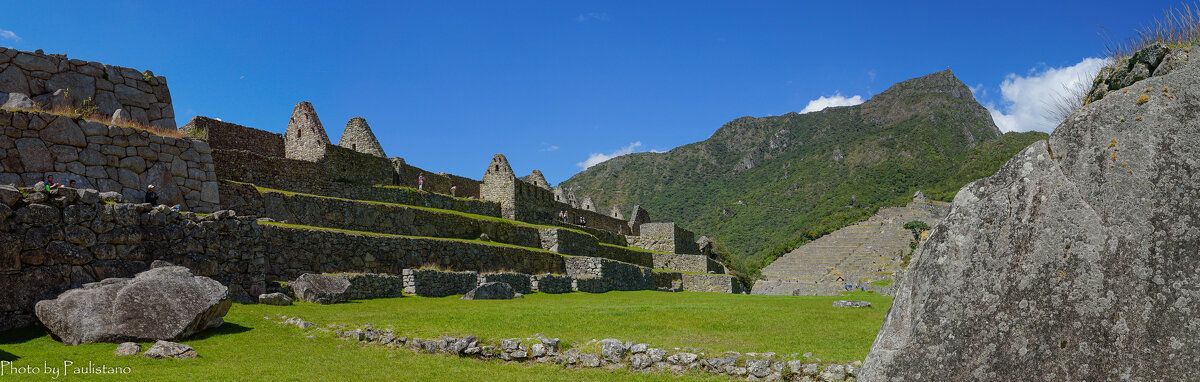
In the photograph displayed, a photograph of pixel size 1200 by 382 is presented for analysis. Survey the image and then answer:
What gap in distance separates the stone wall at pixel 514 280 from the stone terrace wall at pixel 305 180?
753 cm

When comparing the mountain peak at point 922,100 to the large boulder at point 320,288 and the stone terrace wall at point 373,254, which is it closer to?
the stone terrace wall at point 373,254

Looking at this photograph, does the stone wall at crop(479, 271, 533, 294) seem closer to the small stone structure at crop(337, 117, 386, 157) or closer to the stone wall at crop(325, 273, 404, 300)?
the stone wall at crop(325, 273, 404, 300)

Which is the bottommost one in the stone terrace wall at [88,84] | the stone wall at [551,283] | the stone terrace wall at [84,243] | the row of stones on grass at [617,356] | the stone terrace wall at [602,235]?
the row of stones on grass at [617,356]

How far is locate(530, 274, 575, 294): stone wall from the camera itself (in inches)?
927

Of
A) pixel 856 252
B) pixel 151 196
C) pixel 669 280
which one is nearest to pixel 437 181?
pixel 669 280

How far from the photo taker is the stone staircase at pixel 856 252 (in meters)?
42.8

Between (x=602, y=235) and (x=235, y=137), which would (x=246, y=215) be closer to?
(x=235, y=137)

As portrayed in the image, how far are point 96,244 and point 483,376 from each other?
752cm

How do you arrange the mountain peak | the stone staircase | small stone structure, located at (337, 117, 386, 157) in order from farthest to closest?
the mountain peak, the stone staircase, small stone structure, located at (337, 117, 386, 157)

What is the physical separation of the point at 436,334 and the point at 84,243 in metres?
6.06

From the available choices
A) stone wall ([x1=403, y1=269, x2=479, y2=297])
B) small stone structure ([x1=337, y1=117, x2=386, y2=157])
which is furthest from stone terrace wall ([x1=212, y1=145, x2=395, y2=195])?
stone wall ([x1=403, y1=269, x2=479, y2=297])

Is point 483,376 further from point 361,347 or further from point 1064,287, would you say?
point 1064,287

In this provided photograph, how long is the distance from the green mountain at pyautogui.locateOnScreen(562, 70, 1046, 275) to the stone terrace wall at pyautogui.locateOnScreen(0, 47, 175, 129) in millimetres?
49239

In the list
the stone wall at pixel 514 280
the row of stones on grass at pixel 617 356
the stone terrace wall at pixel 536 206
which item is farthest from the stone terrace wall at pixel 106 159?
the stone terrace wall at pixel 536 206
